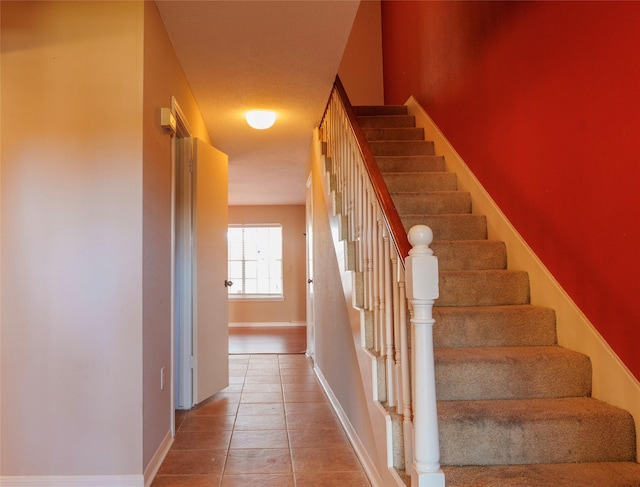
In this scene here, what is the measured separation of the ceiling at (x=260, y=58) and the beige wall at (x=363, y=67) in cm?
149

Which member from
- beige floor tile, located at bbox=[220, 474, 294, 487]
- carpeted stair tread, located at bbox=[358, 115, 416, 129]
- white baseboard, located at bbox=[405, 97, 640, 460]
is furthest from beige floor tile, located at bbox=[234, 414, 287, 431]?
carpeted stair tread, located at bbox=[358, 115, 416, 129]

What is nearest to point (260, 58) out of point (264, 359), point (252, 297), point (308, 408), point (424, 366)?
point (424, 366)

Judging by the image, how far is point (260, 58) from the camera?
2812 mm

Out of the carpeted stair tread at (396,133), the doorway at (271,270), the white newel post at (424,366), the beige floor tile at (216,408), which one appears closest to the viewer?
the white newel post at (424,366)

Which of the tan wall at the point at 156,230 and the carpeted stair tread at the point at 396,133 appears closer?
the tan wall at the point at 156,230

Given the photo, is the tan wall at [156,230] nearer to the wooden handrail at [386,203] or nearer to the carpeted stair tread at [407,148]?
the wooden handrail at [386,203]

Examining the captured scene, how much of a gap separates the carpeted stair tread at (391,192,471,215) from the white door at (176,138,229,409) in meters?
1.48

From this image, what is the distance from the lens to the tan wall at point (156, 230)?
210 centimetres

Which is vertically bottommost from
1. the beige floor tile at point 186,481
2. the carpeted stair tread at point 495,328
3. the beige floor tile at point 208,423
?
the beige floor tile at point 208,423

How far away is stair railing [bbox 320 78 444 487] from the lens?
1347 millimetres

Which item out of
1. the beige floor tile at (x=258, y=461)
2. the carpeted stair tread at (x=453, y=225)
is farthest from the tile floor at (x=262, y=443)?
the carpeted stair tread at (x=453, y=225)

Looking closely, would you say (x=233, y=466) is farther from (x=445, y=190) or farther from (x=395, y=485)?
(x=445, y=190)

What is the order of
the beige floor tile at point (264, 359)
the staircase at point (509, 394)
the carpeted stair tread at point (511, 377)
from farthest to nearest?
the beige floor tile at point (264, 359)
the carpeted stair tread at point (511, 377)
the staircase at point (509, 394)

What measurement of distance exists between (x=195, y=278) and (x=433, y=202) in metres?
1.84
